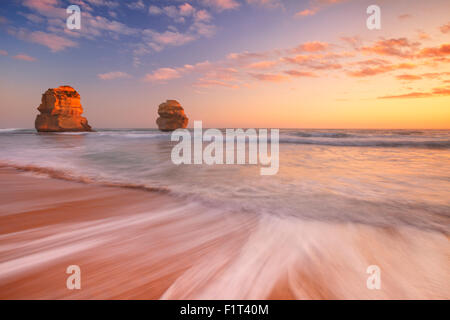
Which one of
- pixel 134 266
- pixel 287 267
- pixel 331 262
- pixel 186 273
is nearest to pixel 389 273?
pixel 331 262

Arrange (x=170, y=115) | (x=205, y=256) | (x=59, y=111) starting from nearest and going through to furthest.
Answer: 1. (x=205, y=256)
2. (x=59, y=111)
3. (x=170, y=115)

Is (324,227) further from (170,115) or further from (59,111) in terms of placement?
(59,111)

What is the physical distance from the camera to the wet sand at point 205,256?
92 cm

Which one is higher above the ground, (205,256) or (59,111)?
(59,111)

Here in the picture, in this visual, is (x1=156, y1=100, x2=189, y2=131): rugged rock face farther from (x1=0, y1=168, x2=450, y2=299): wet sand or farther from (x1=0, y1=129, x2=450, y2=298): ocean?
(x1=0, y1=168, x2=450, y2=299): wet sand

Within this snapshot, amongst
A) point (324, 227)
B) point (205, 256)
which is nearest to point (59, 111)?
point (205, 256)

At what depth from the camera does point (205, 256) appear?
1170 millimetres

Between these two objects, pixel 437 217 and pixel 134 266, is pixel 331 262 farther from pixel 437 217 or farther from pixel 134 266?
pixel 437 217

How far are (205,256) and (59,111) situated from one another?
46269 millimetres

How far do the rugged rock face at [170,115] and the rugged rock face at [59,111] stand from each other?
1516 centimetres

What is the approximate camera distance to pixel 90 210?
1869 mm

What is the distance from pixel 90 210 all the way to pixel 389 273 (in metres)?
2.38

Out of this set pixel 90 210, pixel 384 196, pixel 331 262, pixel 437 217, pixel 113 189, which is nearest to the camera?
pixel 331 262

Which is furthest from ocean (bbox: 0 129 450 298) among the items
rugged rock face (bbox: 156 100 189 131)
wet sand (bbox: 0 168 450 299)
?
rugged rock face (bbox: 156 100 189 131)
